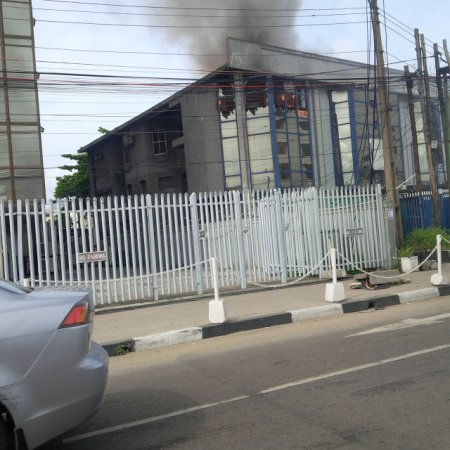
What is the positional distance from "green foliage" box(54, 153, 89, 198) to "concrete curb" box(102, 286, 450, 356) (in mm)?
31092

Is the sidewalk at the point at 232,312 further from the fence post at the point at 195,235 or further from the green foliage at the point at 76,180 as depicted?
the green foliage at the point at 76,180

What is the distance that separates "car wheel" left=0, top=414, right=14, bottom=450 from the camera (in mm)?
3045

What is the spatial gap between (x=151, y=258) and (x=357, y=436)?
24.7ft

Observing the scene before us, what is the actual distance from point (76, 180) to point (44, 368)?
36828mm

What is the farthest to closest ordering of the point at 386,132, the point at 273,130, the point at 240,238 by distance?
the point at 273,130 → the point at 386,132 → the point at 240,238

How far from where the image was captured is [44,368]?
3168 mm

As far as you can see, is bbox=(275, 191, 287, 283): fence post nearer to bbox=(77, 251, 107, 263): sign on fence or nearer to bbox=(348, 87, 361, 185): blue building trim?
bbox=(77, 251, 107, 263): sign on fence

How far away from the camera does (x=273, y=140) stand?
2269 centimetres

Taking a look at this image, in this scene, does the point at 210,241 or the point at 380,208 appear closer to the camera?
the point at 210,241

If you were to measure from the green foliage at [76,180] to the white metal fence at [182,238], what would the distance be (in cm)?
2756

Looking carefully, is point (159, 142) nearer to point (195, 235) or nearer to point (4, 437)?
point (195, 235)

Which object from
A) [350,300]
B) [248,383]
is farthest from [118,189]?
[248,383]

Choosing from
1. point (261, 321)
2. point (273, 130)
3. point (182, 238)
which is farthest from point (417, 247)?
point (273, 130)

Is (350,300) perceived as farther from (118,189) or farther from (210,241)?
(118,189)
